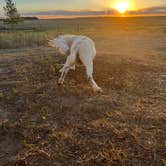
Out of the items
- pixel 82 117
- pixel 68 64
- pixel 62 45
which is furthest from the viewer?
→ pixel 62 45

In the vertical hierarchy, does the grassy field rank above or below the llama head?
below

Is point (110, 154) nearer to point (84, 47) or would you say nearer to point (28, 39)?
point (84, 47)

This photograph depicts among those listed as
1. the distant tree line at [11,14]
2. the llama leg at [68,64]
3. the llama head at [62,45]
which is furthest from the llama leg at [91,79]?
the distant tree line at [11,14]

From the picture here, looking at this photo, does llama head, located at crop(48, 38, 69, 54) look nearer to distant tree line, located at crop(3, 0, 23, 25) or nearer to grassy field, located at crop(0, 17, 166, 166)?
grassy field, located at crop(0, 17, 166, 166)

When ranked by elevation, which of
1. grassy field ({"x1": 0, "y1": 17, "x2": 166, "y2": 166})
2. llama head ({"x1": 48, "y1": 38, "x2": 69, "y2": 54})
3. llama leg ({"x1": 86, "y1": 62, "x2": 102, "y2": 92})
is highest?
llama head ({"x1": 48, "y1": 38, "x2": 69, "y2": 54})

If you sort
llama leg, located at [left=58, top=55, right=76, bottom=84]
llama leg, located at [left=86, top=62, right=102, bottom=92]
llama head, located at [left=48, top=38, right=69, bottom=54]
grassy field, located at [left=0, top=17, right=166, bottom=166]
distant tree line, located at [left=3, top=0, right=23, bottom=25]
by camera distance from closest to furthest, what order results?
grassy field, located at [left=0, top=17, right=166, bottom=166] → llama leg, located at [left=86, top=62, right=102, bottom=92] → llama leg, located at [left=58, top=55, right=76, bottom=84] → llama head, located at [left=48, top=38, right=69, bottom=54] → distant tree line, located at [left=3, top=0, right=23, bottom=25]

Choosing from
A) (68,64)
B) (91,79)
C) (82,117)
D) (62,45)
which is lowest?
(82,117)

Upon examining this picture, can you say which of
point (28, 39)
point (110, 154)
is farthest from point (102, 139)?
point (28, 39)

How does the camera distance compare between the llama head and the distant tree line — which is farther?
the distant tree line

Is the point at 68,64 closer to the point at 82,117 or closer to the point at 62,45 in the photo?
the point at 62,45

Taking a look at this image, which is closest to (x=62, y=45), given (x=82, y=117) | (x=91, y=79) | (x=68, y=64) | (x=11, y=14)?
(x=68, y=64)

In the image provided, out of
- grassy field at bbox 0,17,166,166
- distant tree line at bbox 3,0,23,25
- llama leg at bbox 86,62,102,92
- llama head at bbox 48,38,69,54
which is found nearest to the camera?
grassy field at bbox 0,17,166,166

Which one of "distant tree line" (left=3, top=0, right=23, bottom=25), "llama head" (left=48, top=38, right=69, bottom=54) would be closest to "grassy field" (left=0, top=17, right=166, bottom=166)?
"llama head" (left=48, top=38, right=69, bottom=54)

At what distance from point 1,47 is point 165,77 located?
995cm
